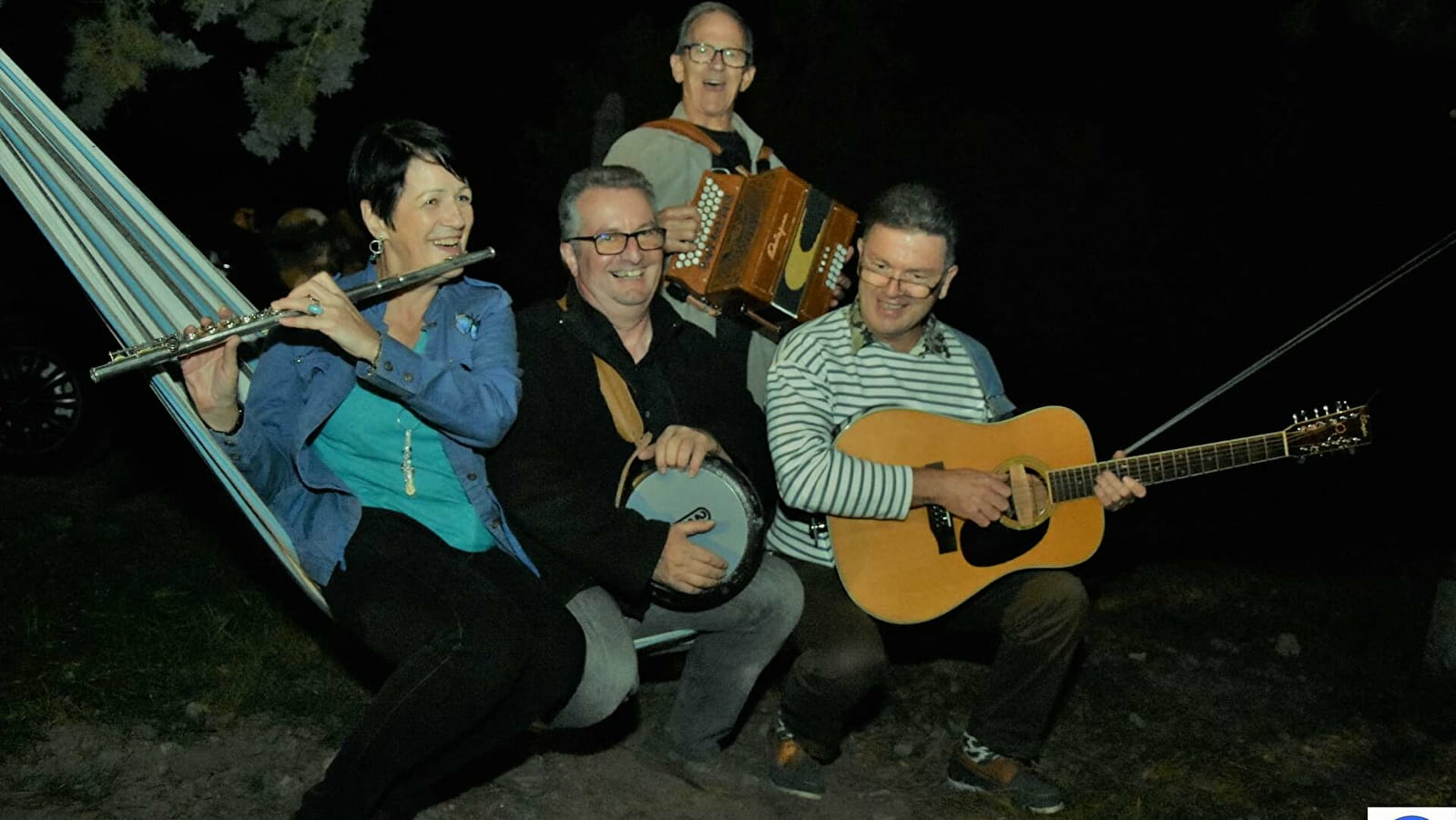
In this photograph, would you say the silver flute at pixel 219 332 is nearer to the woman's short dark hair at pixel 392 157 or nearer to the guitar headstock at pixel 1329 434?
the woman's short dark hair at pixel 392 157

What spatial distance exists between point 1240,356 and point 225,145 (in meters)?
6.80

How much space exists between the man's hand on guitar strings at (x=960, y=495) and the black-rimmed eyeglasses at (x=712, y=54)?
1.69 metres

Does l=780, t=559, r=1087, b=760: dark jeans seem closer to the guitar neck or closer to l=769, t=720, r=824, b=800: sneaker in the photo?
l=769, t=720, r=824, b=800: sneaker

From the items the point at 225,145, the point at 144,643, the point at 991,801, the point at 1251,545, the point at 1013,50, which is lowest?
the point at 144,643

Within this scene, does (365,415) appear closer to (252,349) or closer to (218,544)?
(252,349)

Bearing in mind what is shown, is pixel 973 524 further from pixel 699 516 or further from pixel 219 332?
pixel 219 332

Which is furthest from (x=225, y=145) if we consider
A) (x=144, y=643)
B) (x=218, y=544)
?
(x=144, y=643)

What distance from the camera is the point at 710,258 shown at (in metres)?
4.42

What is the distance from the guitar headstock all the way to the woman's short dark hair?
99.2 inches

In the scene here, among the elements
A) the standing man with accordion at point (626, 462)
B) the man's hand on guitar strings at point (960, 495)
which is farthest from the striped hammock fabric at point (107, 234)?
the man's hand on guitar strings at point (960, 495)

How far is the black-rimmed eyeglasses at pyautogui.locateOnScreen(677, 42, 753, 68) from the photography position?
4.75 meters

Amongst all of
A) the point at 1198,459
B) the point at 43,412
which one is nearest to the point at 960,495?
the point at 1198,459

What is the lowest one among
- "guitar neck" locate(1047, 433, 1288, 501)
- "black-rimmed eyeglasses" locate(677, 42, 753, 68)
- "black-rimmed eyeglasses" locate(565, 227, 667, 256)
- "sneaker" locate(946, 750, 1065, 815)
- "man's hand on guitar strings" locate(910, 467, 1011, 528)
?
"sneaker" locate(946, 750, 1065, 815)

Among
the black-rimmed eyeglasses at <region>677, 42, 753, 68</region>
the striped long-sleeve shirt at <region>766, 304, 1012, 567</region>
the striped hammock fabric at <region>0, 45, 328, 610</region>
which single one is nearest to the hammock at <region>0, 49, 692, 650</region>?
the striped hammock fabric at <region>0, 45, 328, 610</region>
